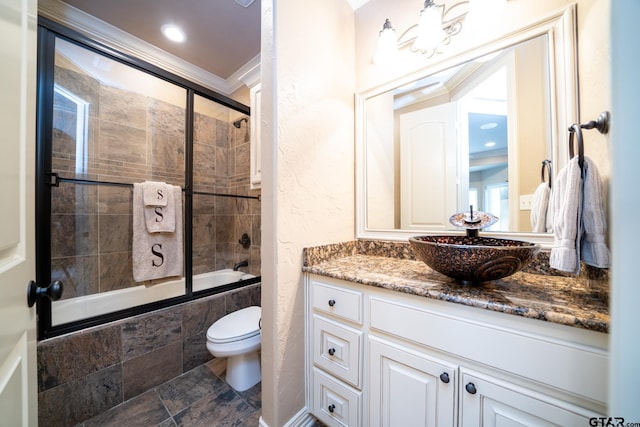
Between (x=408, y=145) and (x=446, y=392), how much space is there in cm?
118

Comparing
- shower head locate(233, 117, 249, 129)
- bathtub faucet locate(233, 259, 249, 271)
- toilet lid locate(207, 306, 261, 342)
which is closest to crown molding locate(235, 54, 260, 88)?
shower head locate(233, 117, 249, 129)

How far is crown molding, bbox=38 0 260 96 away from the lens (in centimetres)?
158

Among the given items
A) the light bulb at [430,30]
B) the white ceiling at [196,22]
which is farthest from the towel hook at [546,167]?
the white ceiling at [196,22]

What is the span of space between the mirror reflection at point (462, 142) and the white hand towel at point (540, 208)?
0.06ft

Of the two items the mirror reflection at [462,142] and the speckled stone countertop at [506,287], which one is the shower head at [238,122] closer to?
the mirror reflection at [462,142]

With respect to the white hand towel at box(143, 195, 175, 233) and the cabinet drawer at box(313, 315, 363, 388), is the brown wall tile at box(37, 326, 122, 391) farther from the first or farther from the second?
→ the cabinet drawer at box(313, 315, 363, 388)

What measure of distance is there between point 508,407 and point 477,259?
1.38 ft

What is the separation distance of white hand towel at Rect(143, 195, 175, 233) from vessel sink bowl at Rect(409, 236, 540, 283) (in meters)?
1.94

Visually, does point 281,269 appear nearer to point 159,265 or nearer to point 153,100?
point 159,265

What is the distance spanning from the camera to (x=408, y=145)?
1.32 metres

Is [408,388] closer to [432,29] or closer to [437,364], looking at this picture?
[437,364]

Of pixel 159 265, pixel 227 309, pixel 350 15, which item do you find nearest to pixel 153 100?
pixel 159 265

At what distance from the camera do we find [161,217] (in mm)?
1850

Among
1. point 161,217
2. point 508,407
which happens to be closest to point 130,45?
point 161,217
